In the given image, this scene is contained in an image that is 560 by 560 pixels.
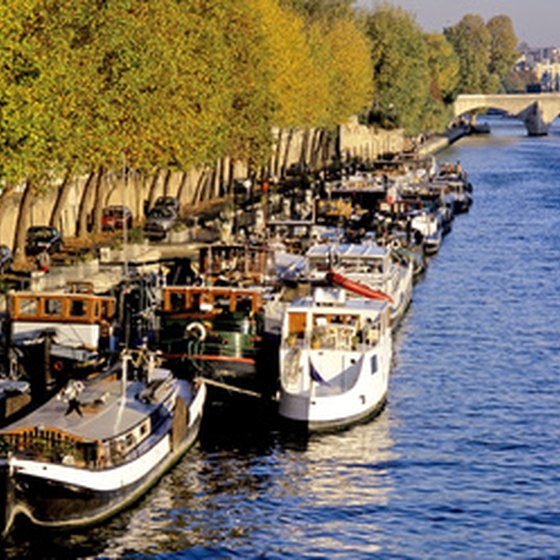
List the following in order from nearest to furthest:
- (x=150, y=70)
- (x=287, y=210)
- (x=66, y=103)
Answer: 1. (x=66, y=103)
2. (x=150, y=70)
3. (x=287, y=210)

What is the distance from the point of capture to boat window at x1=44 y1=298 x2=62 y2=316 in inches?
2052

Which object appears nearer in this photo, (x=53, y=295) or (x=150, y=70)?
(x=53, y=295)

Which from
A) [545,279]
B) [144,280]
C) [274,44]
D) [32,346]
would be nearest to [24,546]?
[32,346]

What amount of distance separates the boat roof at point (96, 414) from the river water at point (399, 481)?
2.21 meters

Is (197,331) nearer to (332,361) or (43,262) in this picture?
(332,361)

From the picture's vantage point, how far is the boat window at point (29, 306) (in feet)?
171

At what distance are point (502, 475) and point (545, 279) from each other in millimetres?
44477

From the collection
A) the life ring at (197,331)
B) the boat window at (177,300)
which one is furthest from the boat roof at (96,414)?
the boat window at (177,300)

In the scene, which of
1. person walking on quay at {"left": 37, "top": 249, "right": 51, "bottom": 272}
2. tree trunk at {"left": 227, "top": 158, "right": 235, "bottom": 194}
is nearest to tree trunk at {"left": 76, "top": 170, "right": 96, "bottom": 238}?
person walking on quay at {"left": 37, "top": 249, "right": 51, "bottom": 272}

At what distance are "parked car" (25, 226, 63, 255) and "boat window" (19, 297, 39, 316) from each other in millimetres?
21837

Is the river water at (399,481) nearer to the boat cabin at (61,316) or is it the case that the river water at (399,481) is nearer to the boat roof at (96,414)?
the boat roof at (96,414)

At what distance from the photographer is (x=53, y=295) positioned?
171 feet

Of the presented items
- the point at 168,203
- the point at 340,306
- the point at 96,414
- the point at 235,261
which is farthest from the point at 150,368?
the point at 168,203

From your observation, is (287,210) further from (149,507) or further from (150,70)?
(149,507)
